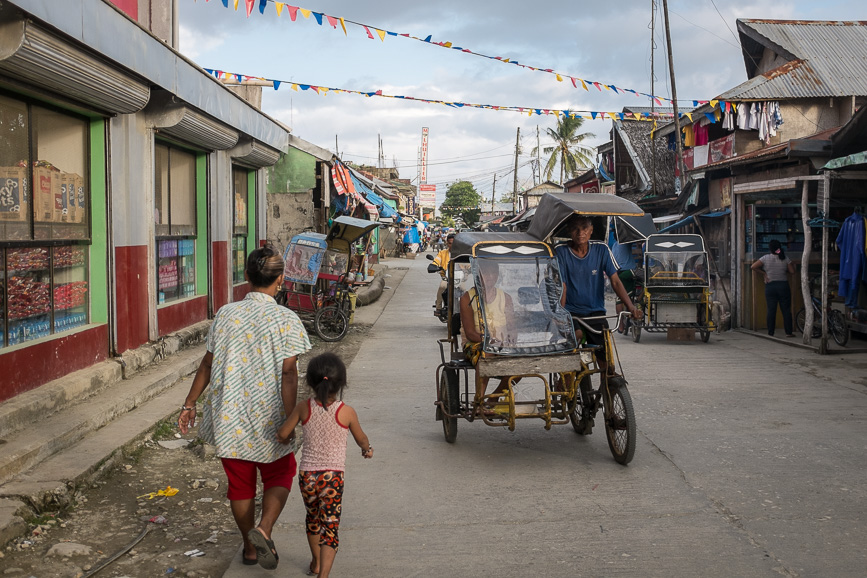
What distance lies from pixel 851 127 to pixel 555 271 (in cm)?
730

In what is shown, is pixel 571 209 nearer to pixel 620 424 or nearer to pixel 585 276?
pixel 585 276

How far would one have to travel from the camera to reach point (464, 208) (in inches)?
4250

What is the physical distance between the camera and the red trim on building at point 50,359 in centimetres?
648

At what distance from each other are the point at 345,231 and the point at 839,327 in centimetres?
876

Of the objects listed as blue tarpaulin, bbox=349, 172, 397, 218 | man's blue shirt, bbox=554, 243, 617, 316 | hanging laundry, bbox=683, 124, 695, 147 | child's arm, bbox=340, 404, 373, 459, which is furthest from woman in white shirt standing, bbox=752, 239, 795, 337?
blue tarpaulin, bbox=349, 172, 397, 218

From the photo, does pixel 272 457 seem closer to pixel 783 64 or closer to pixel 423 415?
pixel 423 415

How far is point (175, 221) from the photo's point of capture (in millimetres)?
11742

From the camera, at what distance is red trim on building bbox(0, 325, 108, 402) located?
6484 mm

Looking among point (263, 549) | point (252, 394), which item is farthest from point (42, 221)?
point (263, 549)

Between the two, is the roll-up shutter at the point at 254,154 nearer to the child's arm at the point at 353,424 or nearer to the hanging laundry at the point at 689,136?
the child's arm at the point at 353,424

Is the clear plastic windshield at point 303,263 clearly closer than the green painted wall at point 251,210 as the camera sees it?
Yes

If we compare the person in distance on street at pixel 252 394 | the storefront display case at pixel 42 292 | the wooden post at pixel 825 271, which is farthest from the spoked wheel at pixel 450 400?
the wooden post at pixel 825 271

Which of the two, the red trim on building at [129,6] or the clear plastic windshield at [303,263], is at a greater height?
the red trim on building at [129,6]

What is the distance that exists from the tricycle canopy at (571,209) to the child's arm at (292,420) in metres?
3.52
